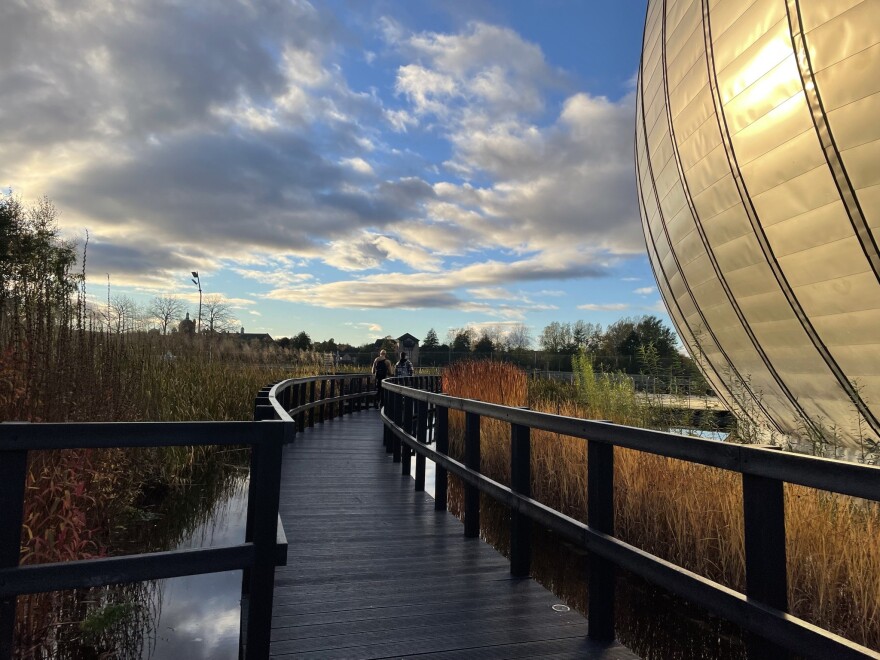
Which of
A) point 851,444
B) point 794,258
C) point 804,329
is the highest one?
point 794,258

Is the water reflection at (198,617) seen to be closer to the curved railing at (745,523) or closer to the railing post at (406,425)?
the curved railing at (745,523)

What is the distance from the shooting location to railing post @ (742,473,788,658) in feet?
6.66

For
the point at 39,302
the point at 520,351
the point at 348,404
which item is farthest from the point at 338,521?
the point at 520,351

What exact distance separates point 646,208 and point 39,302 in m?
12.1

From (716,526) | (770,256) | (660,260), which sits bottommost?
(716,526)

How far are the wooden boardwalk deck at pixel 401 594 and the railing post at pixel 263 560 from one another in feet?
1.01

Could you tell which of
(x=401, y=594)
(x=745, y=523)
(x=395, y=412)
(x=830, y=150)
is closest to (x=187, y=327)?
(x=395, y=412)

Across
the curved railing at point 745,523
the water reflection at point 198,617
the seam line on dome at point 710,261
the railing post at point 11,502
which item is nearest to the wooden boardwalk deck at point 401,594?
the curved railing at point 745,523

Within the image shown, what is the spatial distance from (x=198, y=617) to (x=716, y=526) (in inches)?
157

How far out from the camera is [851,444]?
321 inches

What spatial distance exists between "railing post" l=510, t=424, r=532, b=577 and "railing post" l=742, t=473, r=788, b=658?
182cm

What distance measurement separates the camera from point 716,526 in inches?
195

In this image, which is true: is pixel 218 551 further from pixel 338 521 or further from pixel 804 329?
pixel 804 329

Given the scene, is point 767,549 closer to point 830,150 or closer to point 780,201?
point 830,150
